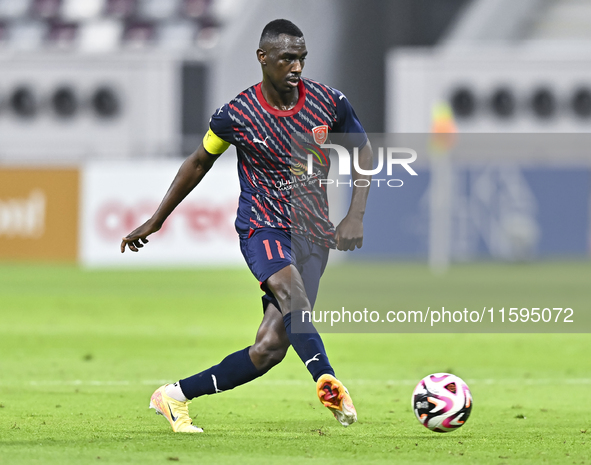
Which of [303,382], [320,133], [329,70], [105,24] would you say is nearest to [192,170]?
[320,133]

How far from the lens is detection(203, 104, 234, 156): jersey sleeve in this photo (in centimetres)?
631

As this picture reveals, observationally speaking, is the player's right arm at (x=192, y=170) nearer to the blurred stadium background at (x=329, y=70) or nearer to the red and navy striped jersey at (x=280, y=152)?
the red and navy striped jersey at (x=280, y=152)

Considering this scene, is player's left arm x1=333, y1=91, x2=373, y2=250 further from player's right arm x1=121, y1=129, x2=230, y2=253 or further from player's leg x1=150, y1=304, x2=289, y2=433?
player's right arm x1=121, y1=129, x2=230, y2=253

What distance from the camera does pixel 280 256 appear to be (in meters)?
6.09

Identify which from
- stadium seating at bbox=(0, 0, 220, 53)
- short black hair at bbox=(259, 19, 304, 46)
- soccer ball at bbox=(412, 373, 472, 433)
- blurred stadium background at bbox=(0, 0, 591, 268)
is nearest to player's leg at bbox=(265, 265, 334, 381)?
soccer ball at bbox=(412, 373, 472, 433)

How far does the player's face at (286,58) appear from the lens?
6.08 metres

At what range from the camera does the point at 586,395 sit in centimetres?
810

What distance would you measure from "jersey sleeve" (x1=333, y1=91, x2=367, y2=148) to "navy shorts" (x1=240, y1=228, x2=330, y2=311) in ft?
2.10

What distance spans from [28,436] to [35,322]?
25.3ft

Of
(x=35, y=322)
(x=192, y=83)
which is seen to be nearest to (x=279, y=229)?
(x=35, y=322)

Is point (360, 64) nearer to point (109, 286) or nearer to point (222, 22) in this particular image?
point (222, 22)

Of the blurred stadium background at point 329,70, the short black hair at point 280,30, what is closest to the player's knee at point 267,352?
the short black hair at point 280,30

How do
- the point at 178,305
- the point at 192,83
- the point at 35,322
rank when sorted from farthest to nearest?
the point at 192,83, the point at 178,305, the point at 35,322

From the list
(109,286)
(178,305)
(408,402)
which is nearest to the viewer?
(408,402)
